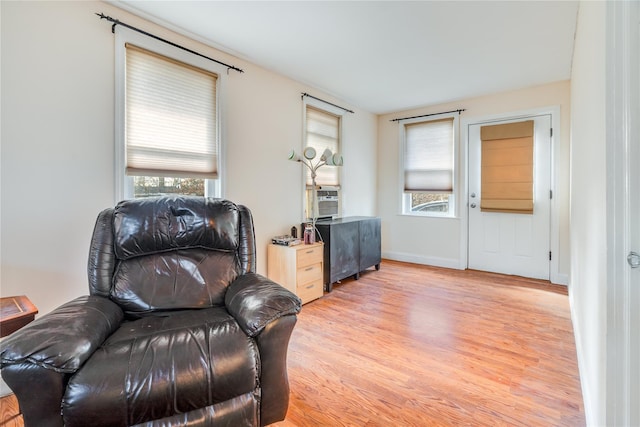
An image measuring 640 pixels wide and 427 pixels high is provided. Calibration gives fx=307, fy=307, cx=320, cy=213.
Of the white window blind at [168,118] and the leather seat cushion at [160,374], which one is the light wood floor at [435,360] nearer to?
the leather seat cushion at [160,374]

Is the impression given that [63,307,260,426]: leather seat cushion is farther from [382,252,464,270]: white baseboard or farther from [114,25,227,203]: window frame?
[382,252,464,270]: white baseboard

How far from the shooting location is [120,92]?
218cm

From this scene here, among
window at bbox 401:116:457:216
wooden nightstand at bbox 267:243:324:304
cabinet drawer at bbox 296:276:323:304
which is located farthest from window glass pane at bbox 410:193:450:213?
cabinet drawer at bbox 296:276:323:304

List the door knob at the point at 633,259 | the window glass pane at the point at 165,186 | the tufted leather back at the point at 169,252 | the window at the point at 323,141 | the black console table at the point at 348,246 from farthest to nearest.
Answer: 1. the window at the point at 323,141
2. the black console table at the point at 348,246
3. the window glass pane at the point at 165,186
4. the tufted leather back at the point at 169,252
5. the door knob at the point at 633,259

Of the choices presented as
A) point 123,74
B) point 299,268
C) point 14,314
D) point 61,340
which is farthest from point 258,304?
point 123,74

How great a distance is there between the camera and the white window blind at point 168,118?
2.29 metres

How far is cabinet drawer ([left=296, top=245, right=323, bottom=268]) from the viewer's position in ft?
9.95

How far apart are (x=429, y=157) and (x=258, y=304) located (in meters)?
3.97

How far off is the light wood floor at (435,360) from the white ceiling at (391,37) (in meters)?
2.40

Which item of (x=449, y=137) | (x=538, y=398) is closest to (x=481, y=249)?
(x=449, y=137)

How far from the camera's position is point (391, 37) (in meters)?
2.58

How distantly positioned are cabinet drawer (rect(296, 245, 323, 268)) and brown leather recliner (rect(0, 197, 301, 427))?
3.62ft

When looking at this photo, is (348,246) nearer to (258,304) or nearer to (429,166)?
(429,166)

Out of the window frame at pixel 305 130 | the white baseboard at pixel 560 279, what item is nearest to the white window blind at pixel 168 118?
the window frame at pixel 305 130
